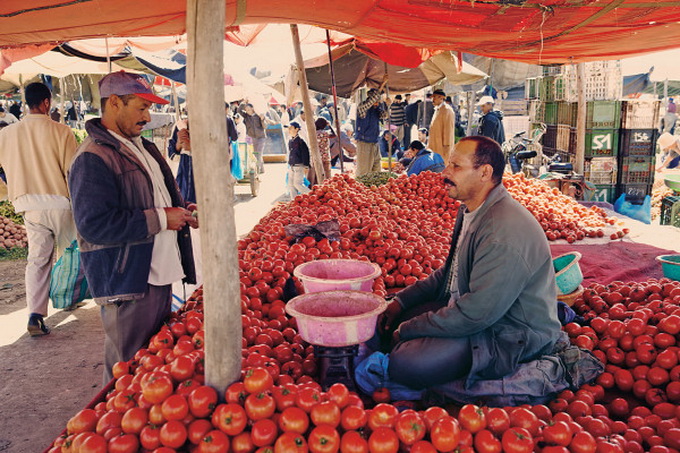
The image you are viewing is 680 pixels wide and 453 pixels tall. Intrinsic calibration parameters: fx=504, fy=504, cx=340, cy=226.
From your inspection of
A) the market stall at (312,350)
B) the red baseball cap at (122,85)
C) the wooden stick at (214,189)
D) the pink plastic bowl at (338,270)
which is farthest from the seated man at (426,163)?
the wooden stick at (214,189)

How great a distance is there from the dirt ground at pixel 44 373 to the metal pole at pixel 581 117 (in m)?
8.05

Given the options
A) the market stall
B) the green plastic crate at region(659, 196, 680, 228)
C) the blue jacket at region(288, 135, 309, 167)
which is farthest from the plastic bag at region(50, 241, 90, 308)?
the green plastic crate at region(659, 196, 680, 228)

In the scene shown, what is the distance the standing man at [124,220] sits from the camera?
106 inches

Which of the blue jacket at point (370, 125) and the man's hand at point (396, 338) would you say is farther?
the blue jacket at point (370, 125)

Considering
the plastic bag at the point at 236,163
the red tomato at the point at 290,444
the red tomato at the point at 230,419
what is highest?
the plastic bag at the point at 236,163

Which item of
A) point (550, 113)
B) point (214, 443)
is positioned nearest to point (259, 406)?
point (214, 443)

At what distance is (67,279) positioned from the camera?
16.4 feet

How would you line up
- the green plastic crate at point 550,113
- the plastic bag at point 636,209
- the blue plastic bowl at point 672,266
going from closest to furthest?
the blue plastic bowl at point 672,266, the plastic bag at point 636,209, the green plastic crate at point 550,113

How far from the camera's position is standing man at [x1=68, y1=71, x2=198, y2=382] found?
106 inches

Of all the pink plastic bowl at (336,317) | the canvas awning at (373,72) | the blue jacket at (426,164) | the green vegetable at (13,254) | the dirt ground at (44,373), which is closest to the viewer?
the pink plastic bowl at (336,317)

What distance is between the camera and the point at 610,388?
9.29 feet

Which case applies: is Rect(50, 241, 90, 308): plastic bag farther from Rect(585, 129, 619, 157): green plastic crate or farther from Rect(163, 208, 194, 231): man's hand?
Rect(585, 129, 619, 157): green plastic crate

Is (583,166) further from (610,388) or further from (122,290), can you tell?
(122,290)

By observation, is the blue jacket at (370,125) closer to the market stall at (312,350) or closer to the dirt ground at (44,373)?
the market stall at (312,350)
